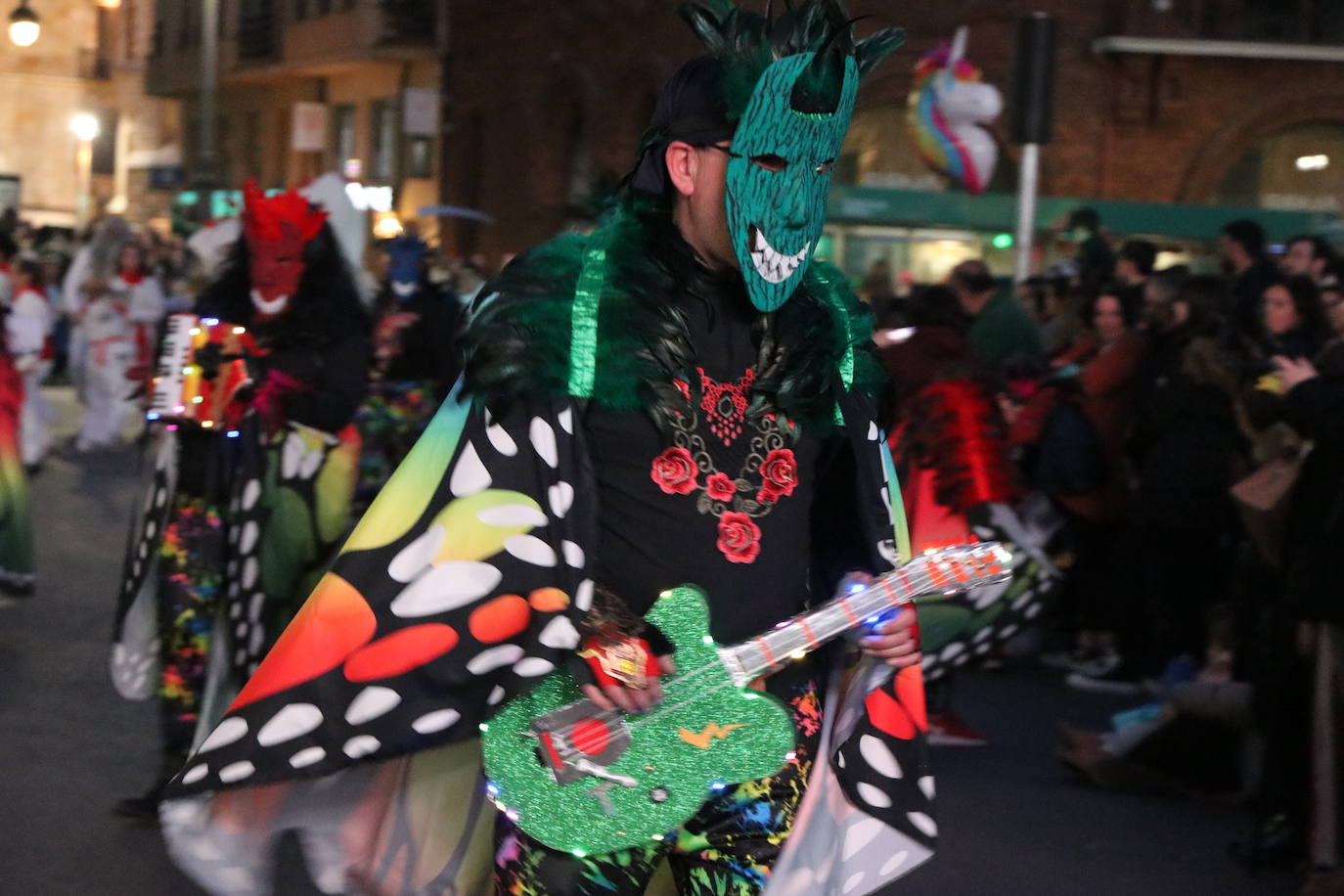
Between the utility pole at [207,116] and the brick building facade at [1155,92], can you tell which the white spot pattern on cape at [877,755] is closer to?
the utility pole at [207,116]

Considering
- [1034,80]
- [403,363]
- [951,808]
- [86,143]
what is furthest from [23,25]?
[86,143]

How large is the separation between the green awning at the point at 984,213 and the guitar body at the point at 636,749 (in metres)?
14.7

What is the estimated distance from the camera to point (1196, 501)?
8.27 m

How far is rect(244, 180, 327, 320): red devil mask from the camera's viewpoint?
20.0ft

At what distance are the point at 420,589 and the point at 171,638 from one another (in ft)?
11.2

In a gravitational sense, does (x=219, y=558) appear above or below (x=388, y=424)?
below

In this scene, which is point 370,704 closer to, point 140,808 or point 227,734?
point 227,734

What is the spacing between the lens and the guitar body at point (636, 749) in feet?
9.44

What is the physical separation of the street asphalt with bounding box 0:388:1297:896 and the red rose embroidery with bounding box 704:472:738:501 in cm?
271

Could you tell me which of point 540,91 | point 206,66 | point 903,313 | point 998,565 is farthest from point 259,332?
point 540,91

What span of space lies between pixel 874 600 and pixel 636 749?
1.47 feet

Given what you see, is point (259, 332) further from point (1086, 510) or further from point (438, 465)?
point (1086, 510)

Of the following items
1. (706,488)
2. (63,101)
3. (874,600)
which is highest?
(63,101)

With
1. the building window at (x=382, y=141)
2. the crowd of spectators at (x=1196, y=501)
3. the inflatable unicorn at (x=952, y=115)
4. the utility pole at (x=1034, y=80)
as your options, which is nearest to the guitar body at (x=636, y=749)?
the crowd of spectators at (x=1196, y=501)
